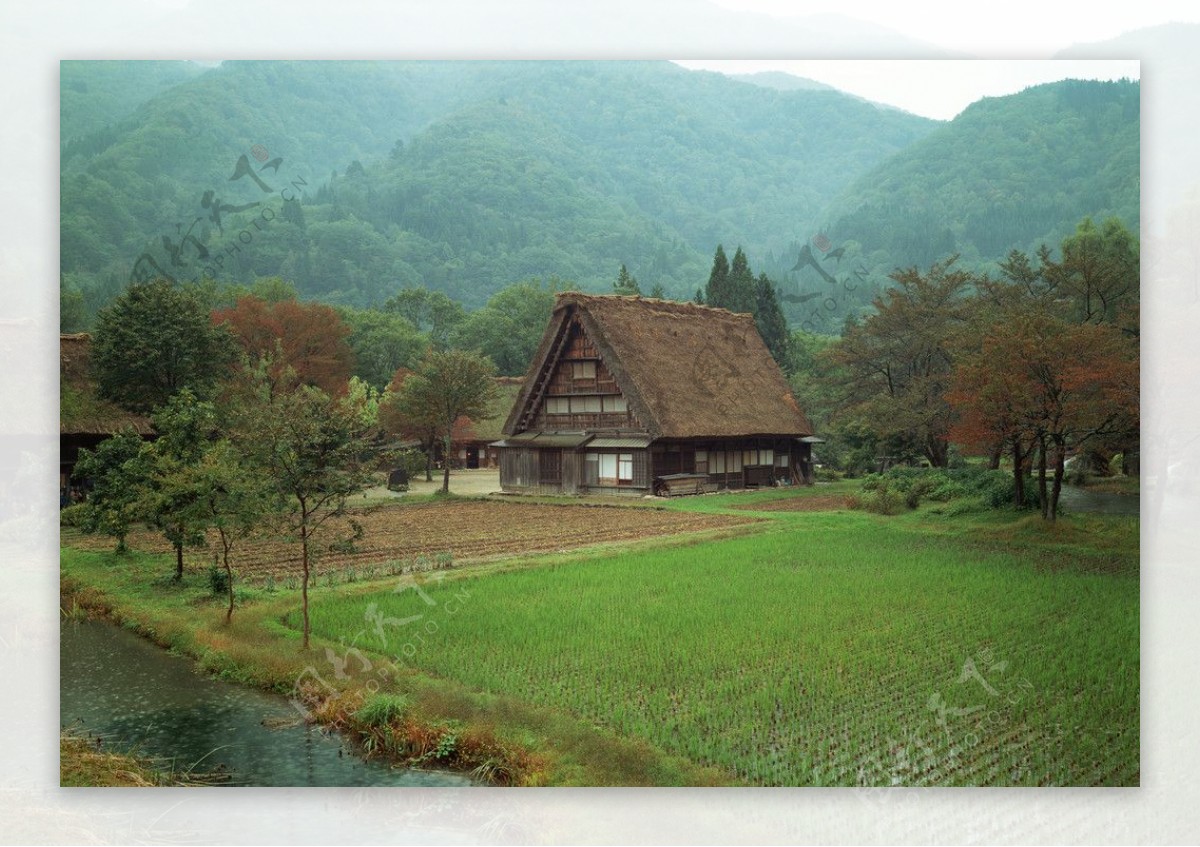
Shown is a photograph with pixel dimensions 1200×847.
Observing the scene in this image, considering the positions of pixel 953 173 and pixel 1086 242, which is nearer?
pixel 1086 242

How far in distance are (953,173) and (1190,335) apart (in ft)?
6.88

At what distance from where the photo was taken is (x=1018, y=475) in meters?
6.63

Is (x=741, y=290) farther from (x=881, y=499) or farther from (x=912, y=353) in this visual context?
(x=881, y=499)

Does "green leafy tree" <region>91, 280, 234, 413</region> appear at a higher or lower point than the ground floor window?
higher

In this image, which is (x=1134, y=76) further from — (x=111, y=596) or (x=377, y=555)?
(x=111, y=596)

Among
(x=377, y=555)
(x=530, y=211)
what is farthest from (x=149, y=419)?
(x=530, y=211)

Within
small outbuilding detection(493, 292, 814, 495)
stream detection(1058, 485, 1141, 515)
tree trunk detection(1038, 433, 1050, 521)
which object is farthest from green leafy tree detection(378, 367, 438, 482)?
stream detection(1058, 485, 1141, 515)

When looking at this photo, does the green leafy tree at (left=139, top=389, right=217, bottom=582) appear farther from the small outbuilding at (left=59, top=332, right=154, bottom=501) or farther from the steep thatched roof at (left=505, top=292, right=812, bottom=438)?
the steep thatched roof at (left=505, top=292, right=812, bottom=438)

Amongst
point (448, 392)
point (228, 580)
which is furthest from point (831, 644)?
point (228, 580)

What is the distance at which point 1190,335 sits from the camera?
20.9ft

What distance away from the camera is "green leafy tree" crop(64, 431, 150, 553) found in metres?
6.62

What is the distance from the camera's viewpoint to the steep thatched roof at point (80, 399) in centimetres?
655

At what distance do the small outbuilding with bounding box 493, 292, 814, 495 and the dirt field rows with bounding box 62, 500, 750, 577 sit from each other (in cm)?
41

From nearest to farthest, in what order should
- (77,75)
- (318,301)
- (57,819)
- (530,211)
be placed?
(57,819)
(77,75)
(318,301)
(530,211)
